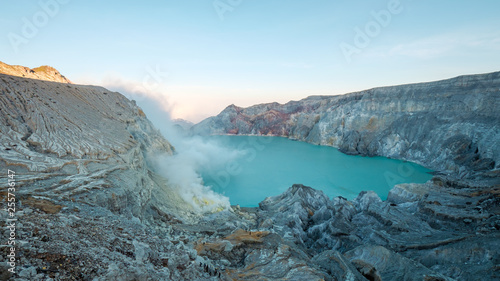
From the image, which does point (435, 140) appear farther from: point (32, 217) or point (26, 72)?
point (26, 72)

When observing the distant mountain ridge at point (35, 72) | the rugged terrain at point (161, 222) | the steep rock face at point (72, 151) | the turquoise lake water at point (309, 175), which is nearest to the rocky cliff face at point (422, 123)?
the turquoise lake water at point (309, 175)

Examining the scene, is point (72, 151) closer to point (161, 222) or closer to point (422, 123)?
point (161, 222)

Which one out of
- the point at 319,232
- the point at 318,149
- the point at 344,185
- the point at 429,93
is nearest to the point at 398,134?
the point at 429,93

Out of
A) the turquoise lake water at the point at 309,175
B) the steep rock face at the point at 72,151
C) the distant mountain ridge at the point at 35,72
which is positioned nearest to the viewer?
the steep rock face at the point at 72,151

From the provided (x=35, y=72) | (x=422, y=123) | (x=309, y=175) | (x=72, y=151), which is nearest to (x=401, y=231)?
(x=72, y=151)

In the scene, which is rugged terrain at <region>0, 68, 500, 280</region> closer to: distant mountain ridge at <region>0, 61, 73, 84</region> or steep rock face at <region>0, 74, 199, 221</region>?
steep rock face at <region>0, 74, 199, 221</region>

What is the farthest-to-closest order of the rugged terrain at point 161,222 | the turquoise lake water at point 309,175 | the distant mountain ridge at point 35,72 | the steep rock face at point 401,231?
the turquoise lake water at point 309,175 → the distant mountain ridge at point 35,72 → the steep rock face at point 401,231 → the rugged terrain at point 161,222

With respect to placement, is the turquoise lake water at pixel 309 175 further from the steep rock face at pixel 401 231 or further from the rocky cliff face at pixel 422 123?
the steep rock face at pixel 401 231
